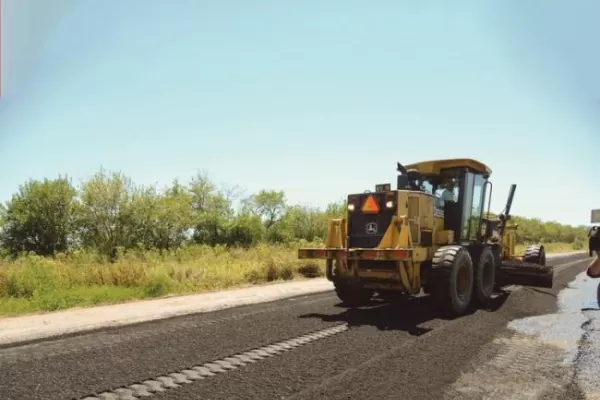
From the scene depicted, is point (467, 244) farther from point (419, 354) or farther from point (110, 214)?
point (110, 214)

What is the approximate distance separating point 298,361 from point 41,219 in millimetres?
23475

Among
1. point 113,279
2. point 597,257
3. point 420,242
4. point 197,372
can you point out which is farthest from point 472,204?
point 113,279

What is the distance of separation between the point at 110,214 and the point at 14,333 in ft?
52.6

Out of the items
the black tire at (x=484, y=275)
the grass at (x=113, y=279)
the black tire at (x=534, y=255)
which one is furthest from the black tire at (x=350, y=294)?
the black tire at (x=534, y=255)

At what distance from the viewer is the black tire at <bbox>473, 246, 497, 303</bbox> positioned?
9.47 m

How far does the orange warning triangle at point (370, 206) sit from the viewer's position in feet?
28.7

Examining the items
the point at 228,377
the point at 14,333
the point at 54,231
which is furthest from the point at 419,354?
the point at 54,231

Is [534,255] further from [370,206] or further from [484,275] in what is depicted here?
[370,206]

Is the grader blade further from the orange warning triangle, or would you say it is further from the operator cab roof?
the orange warning triangle

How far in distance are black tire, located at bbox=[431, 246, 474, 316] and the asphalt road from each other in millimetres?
389

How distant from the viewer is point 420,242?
8.88 m

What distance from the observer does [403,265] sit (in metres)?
8.09

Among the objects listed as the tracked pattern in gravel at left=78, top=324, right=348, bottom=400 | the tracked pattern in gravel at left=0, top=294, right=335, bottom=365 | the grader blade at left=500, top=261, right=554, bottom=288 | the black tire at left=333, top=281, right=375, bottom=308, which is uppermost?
the grader blade at left=500, top=261, right=554, bottom=288

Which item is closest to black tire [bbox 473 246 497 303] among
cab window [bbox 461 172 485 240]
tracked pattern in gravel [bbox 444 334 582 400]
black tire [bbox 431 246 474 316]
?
cab window [bbox 461 172 485 240]
